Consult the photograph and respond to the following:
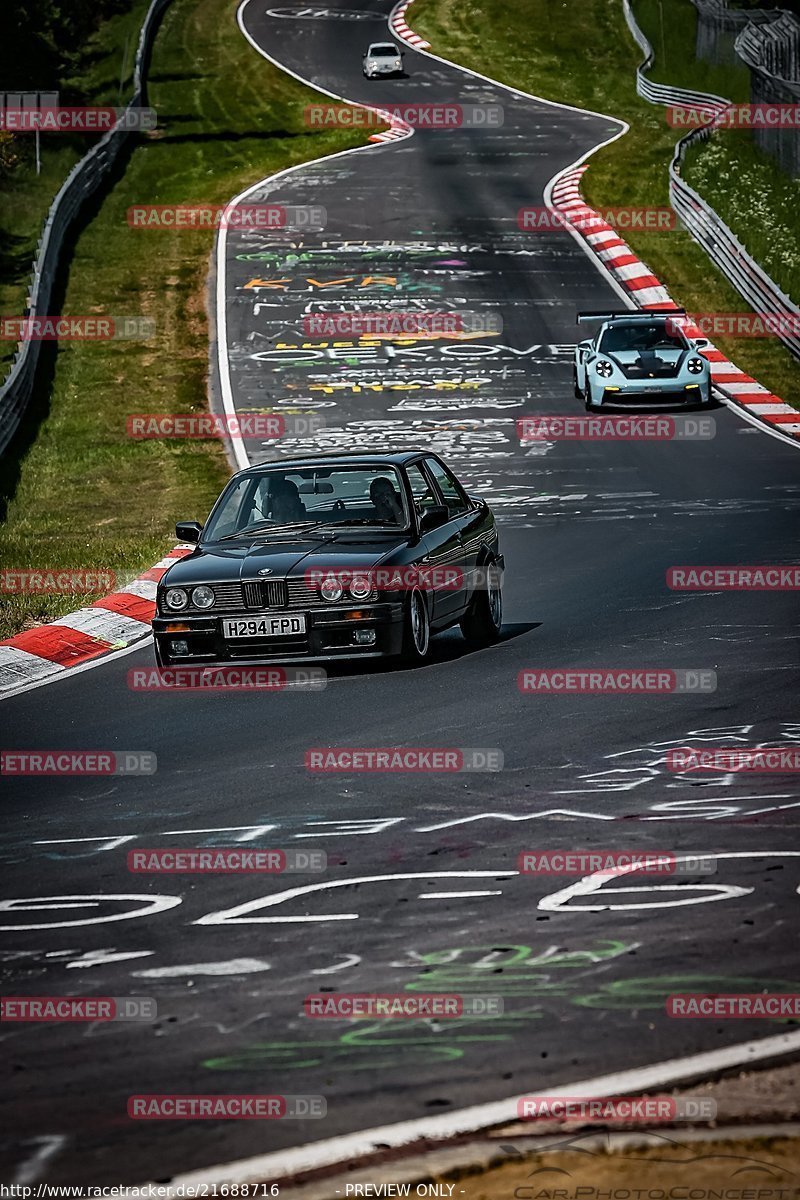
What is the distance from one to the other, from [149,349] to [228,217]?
10.9m

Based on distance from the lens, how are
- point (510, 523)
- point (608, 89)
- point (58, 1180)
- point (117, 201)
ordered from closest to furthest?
point (58, 1180) < point (510, 523) < point (117, 201) < point (608, 89)

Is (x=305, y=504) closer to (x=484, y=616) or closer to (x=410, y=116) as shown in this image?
(x=484, y=616)

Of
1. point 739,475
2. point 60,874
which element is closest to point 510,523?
point 739,475

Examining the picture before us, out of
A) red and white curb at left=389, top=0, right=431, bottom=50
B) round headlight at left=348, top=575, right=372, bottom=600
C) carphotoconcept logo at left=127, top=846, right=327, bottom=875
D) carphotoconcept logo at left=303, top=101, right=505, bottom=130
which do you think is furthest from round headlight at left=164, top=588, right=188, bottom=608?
red and white curb at left=389, top=0, right=431, bottom=50

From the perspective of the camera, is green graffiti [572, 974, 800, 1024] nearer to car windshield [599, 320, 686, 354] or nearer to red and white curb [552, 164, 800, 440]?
red and white curb [552, 164, 800, 440]

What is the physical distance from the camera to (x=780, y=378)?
27.7 metres

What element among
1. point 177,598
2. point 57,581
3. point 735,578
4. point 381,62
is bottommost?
point 57,581

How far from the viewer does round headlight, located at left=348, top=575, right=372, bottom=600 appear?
11078 millimetres

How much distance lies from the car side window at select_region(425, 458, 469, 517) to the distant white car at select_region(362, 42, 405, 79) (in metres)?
47.9

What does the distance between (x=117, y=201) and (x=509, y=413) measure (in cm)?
1877

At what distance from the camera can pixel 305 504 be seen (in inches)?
482

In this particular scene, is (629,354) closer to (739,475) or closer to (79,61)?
(739,475)

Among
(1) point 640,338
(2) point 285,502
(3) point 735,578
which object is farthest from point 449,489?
(1) point 640,338

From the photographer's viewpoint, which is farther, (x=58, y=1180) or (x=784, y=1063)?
(x=784, y=1063)
